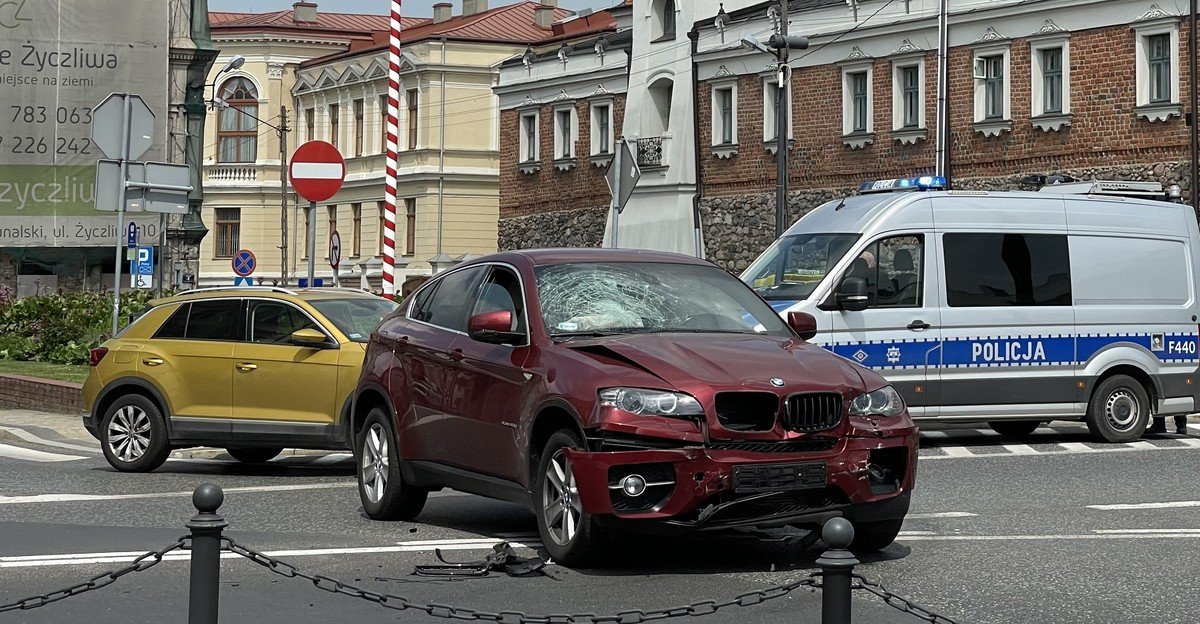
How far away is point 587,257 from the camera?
10.8 meters

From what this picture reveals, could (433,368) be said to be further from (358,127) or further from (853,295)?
→ (358,127)

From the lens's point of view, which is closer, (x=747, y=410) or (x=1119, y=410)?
(x=747, y=410)

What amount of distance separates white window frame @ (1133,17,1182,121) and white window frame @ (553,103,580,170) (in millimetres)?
24452

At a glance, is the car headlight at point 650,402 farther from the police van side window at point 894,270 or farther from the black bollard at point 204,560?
the police van side window at point 894,270

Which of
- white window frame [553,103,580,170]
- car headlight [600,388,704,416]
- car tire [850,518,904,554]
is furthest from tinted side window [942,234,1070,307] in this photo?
white window frame [553,103,580,170]

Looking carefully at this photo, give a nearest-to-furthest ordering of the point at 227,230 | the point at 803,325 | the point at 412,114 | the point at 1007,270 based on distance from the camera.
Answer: the point at 803,325 → the point at 1007,270 → the point at 412,114 → the point at 227,230

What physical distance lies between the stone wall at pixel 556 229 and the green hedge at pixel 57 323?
28.9m

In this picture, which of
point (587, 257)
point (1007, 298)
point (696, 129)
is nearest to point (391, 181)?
point (1007, 298)

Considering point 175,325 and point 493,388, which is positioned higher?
point 175,325

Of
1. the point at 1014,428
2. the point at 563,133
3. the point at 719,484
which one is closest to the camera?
the point at 719,484

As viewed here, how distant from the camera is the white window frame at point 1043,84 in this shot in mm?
41500

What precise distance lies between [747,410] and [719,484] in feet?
1.39

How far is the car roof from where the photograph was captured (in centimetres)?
1076

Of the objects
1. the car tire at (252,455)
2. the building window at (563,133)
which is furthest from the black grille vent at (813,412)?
the building window at (563,133)
